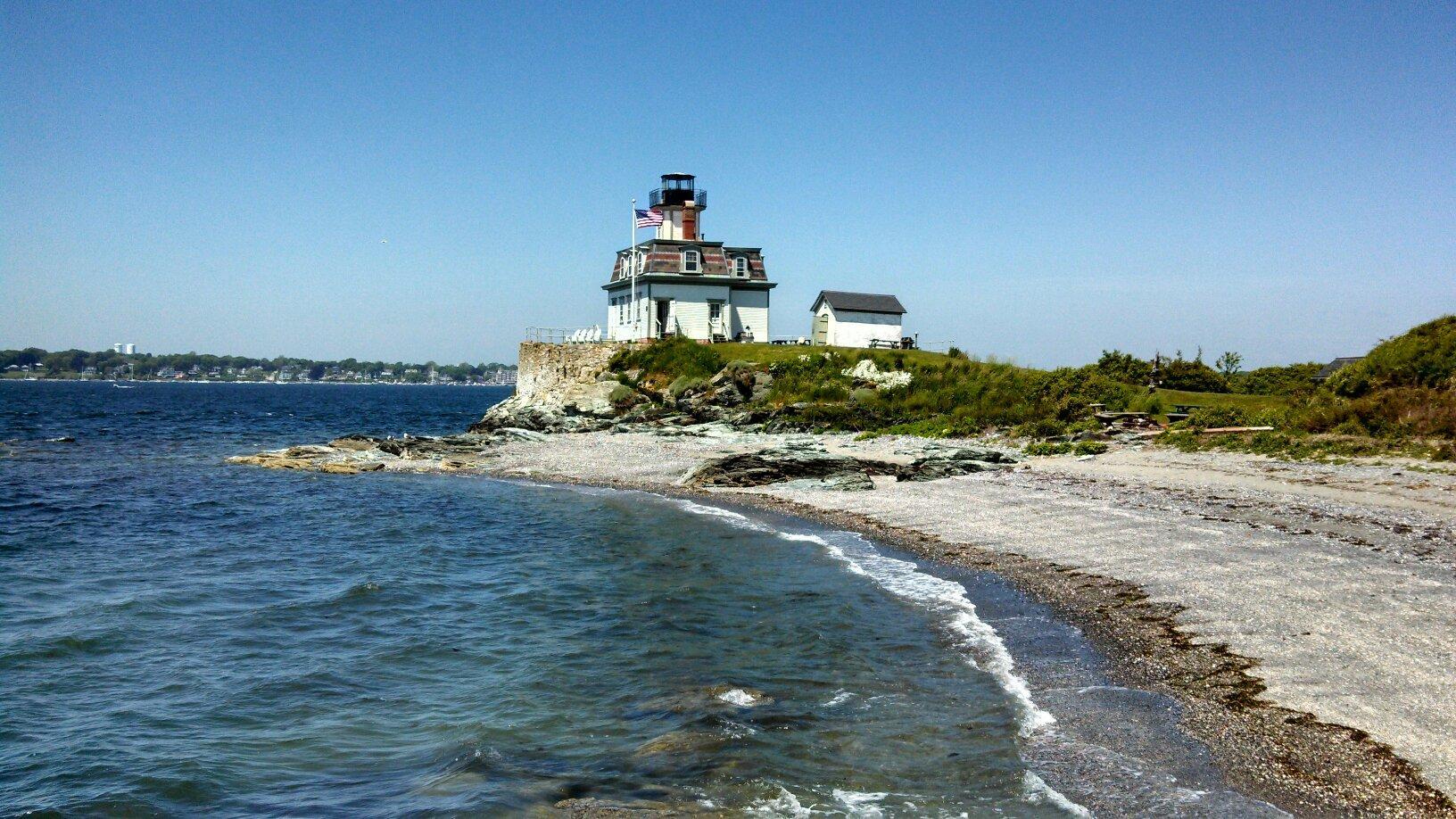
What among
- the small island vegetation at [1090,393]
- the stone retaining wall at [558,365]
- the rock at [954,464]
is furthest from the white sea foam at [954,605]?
the stone retaining wall at [558,365]

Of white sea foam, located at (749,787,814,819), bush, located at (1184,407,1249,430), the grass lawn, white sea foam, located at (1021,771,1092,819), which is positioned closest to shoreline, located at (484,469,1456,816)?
white sea foam, located at (1021,771,1092,819)

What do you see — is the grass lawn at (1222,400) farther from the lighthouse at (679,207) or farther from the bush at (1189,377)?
the lighthouse at (679,207)

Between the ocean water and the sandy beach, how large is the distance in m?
0.68

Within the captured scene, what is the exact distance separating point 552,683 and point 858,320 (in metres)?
42.8

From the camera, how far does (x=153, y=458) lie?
41250 mm

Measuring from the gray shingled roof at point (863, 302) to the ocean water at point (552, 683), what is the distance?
31.8 m

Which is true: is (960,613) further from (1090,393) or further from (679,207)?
(679,207)

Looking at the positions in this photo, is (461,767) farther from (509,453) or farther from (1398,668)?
(509,453)

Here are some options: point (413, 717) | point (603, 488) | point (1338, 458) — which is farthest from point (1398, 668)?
point (603, 488)

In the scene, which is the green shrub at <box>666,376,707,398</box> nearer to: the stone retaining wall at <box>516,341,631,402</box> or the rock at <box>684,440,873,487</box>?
the stone retaining wall at <box>516,341,631,402</box>

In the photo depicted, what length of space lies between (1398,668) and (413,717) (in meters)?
9.86

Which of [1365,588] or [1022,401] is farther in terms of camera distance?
[1022,401]

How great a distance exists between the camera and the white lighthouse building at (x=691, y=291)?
2138 inches

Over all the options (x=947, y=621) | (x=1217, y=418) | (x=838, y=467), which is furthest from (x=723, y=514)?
(x=1217, y=418)
